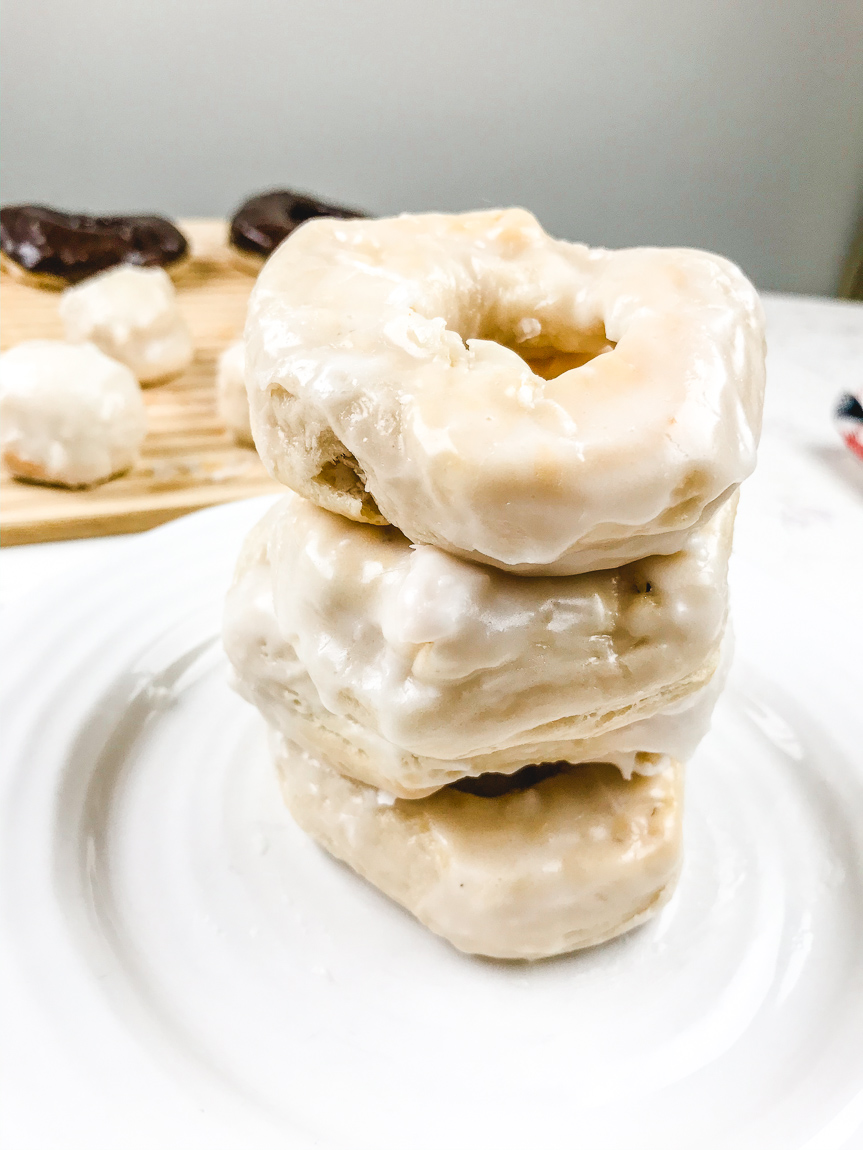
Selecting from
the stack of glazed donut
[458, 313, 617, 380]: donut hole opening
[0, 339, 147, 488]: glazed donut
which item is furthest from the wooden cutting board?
[458, 313, 617, 380]: donut hole opening

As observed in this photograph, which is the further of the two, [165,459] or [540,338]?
[165,459]

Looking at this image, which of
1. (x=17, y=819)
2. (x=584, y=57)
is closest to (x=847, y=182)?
(x=584, y=57)

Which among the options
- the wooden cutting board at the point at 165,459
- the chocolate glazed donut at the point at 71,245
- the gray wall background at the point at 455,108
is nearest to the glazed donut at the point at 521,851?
the wooden cutting board at the point at 165,459

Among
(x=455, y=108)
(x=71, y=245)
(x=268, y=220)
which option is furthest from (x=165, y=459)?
(x=455, y=108)

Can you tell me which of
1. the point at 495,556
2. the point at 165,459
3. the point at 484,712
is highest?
the point at 495,556

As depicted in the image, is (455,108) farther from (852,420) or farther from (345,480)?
(345,480)
